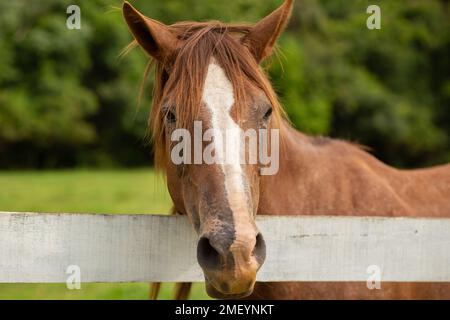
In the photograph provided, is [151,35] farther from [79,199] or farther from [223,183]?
[79,199]

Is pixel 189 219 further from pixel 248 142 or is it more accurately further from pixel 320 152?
pixel 320 152

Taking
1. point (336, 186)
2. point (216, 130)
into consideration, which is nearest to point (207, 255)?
point (216, 130)

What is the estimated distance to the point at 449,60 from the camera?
34125mm

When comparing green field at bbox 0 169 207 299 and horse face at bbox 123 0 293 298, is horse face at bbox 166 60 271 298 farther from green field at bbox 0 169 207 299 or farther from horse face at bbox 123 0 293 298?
green field at bbox 0 169 207 299

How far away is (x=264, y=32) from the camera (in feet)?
9.08

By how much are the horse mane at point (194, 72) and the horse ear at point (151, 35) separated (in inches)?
1.6

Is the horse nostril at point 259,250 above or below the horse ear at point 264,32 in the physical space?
below

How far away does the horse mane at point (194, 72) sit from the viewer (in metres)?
2.42

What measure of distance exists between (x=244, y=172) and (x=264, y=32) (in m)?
0.87

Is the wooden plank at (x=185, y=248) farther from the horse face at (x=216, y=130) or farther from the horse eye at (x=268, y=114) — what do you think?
the horse eye at (x=268, y=114)

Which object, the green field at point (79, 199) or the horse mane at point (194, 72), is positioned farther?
the green field at point (79, 199)

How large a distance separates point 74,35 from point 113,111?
4186mm

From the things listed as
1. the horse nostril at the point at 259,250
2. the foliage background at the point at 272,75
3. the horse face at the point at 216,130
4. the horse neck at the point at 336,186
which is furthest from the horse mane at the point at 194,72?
the foliage background at the point at 272,75
